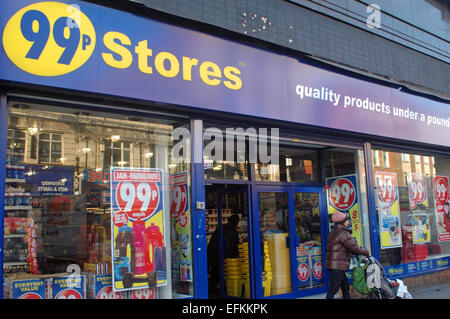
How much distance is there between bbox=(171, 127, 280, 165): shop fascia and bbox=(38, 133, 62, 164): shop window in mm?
1589

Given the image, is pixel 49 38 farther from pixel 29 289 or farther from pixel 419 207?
pixel 419 207

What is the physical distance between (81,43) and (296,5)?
4.34 meters

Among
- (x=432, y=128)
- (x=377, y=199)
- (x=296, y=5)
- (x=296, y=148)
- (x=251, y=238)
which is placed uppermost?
(x=296, y=5)

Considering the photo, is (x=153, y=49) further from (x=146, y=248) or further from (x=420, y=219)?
(x=420, y=219)

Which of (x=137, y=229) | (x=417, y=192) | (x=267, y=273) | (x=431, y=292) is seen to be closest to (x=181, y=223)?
(x=137, y=229)

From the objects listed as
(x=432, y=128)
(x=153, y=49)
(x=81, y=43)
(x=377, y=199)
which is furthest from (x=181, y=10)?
(x=432, y=128)

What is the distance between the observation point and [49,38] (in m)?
4.90

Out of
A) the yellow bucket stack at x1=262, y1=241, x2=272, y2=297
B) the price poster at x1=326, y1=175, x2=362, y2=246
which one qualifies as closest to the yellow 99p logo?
the yellow bucket stack at x1=262, y1=241, x2=272, y2=297

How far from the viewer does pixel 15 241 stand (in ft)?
16.4

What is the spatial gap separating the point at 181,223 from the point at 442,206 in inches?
309

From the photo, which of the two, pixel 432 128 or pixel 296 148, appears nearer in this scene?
pixel 296 148

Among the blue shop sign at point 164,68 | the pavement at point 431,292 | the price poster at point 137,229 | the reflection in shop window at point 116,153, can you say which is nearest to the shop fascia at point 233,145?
the blue shop sign at point 164,68

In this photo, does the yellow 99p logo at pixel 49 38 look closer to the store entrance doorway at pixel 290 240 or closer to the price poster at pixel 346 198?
the store entrance doorway at pixel 290 240

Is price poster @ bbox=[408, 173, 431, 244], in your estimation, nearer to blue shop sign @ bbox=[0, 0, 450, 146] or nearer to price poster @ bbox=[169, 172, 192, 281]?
blue shop sign @ bbox=[0, 0, 450, 146]
